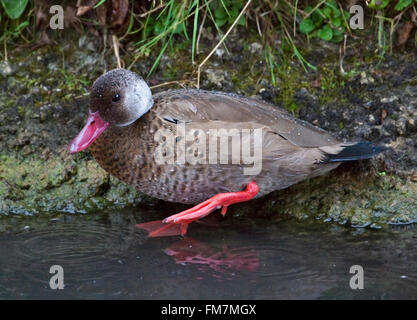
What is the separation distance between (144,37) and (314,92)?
1360 mm

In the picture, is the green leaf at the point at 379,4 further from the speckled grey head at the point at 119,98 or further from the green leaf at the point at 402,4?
the speckled grey head at the point at 119,98

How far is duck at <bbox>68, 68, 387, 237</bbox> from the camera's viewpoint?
3773 millimetres

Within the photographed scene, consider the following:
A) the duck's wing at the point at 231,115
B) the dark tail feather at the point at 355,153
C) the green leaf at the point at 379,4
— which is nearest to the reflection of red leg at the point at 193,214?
the duck's wing at the point at 231,115

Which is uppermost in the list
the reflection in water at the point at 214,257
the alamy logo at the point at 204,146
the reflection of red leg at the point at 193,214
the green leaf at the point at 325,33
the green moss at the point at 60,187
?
the green leaf at the point at 325,33

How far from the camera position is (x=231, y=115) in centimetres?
388

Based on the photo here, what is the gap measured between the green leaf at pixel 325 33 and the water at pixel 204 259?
1514 millimetres

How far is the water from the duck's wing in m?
0.56

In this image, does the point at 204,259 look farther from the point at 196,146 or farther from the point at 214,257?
the point at 196,146

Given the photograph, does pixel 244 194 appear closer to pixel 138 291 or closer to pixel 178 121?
pixel 178 121

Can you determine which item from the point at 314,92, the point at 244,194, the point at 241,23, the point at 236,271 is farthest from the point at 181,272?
the point at 241,23

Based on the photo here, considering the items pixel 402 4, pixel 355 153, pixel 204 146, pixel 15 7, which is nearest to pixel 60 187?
pixel 204 146

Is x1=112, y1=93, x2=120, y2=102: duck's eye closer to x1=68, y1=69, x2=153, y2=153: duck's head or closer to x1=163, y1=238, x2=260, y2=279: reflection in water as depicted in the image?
x1=68, y1=69, x2=153, y2=153: duck's head

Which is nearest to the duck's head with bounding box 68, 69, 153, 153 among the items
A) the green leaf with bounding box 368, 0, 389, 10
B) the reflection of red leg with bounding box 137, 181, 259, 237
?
the reflection of red leg with bounding box 137, 181, 259, 237

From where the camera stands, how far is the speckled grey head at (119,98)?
3900 millimetres
